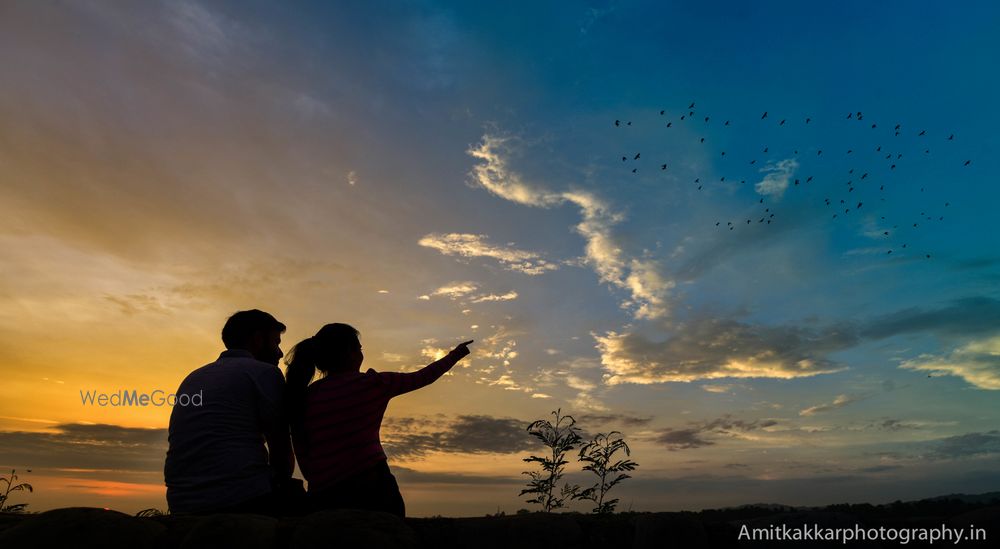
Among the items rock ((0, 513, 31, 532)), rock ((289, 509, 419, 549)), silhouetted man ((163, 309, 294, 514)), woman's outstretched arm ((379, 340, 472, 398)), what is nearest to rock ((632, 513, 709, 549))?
rock ((289, 509, 419, 549))

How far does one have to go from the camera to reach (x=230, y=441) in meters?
3.71

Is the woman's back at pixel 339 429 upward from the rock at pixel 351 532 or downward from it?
upward

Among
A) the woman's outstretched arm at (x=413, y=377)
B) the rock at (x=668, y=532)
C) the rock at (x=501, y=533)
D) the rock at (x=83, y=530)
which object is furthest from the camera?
the woman's outstretched arm at (x=413, y=377)

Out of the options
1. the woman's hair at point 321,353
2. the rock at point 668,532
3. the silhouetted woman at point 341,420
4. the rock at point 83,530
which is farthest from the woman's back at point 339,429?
the rock at point 668,532

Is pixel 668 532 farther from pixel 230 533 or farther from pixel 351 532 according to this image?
pixel 230 533

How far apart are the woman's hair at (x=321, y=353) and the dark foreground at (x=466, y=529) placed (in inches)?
54.3

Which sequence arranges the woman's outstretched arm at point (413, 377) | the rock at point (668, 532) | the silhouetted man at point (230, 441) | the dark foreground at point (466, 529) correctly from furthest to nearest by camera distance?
the woman's outstretched arm at point (413, 377) → the silhouetted man at point (230, 441) → the rock at point (668, 532) → the dark foreground at point (466, 529)

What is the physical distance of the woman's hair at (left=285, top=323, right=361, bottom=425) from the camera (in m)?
4.33

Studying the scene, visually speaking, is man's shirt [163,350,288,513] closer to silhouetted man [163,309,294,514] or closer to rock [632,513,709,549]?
silhouetted man [163,309,294,514]

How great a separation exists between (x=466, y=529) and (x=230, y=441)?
1.63 metres

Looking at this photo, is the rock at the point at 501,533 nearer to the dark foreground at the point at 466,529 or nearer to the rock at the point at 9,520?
the dark foreground at the point at 466,529

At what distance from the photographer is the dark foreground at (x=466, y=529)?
2.67 meters

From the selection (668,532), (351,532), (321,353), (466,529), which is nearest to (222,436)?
(321,353)

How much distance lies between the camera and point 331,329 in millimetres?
4480
